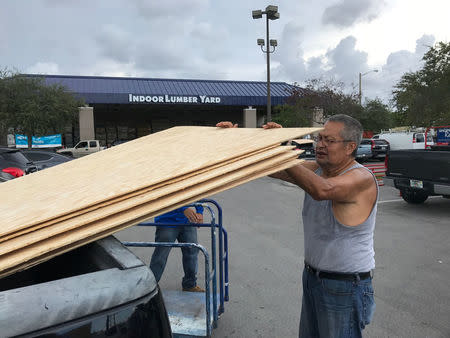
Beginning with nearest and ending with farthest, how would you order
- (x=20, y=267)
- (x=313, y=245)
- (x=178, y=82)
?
(x=20, y=267) < (x=313, y=245) < (x=178, y=82)

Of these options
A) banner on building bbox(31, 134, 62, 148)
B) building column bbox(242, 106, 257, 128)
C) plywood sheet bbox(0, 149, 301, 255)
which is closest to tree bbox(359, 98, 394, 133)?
building column bbox(242, 106, 257, 128)

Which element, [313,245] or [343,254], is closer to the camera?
[343,254]

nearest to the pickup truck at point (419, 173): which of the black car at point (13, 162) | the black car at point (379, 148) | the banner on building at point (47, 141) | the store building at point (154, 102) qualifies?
the black car at point (13, 162)

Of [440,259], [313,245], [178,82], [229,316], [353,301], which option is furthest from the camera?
[178,82]

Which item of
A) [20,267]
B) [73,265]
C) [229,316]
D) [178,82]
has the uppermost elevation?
[178,82]

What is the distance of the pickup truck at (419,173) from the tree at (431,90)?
10.5m

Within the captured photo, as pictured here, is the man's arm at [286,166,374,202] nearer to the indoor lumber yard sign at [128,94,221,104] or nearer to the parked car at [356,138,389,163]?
the parked car at [356,138,389,163]

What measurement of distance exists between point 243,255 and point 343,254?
3.45 metres

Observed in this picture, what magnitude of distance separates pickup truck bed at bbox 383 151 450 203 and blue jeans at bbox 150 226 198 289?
583cm

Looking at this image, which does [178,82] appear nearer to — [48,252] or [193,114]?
[193,114]

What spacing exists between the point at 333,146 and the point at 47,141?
1326 inches

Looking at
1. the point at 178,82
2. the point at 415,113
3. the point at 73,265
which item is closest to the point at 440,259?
the point at 73,265

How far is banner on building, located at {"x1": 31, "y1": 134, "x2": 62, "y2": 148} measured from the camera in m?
31.3

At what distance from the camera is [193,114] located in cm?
4081
